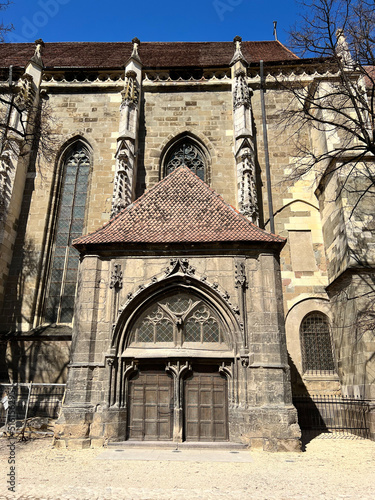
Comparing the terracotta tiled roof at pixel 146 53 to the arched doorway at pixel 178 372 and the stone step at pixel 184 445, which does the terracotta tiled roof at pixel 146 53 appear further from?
the stone step at pixel 184 445

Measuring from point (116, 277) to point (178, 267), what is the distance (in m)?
1.42

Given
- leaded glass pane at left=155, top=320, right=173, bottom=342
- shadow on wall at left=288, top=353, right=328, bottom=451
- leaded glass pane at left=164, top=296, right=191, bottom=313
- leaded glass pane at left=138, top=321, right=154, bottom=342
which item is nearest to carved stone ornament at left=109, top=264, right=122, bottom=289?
leaded glass pane at left=138, top=321, right=154, bottom=342

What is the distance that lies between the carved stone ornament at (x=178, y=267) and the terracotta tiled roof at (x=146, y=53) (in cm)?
1032

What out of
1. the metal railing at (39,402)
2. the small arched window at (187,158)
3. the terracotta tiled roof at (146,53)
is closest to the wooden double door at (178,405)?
the metal railing at (39,402)

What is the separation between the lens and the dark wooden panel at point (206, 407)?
7621mm

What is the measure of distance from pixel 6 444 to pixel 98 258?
164 inches

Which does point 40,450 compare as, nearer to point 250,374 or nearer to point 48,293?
point 250,374

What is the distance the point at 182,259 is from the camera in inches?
332

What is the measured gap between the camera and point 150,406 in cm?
784

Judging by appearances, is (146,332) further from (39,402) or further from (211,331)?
(39,402)

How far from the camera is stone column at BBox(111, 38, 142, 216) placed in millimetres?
11977

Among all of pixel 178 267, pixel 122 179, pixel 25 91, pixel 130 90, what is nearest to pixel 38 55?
pixel 25 91

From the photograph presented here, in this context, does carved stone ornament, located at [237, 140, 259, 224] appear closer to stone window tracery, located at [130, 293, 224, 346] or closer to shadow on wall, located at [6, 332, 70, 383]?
stone window tracery, located at [130, 293, 224, 346]

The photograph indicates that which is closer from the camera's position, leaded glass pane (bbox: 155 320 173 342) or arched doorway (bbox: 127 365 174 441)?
arched doorway (bbox: 127 365 174 441)
